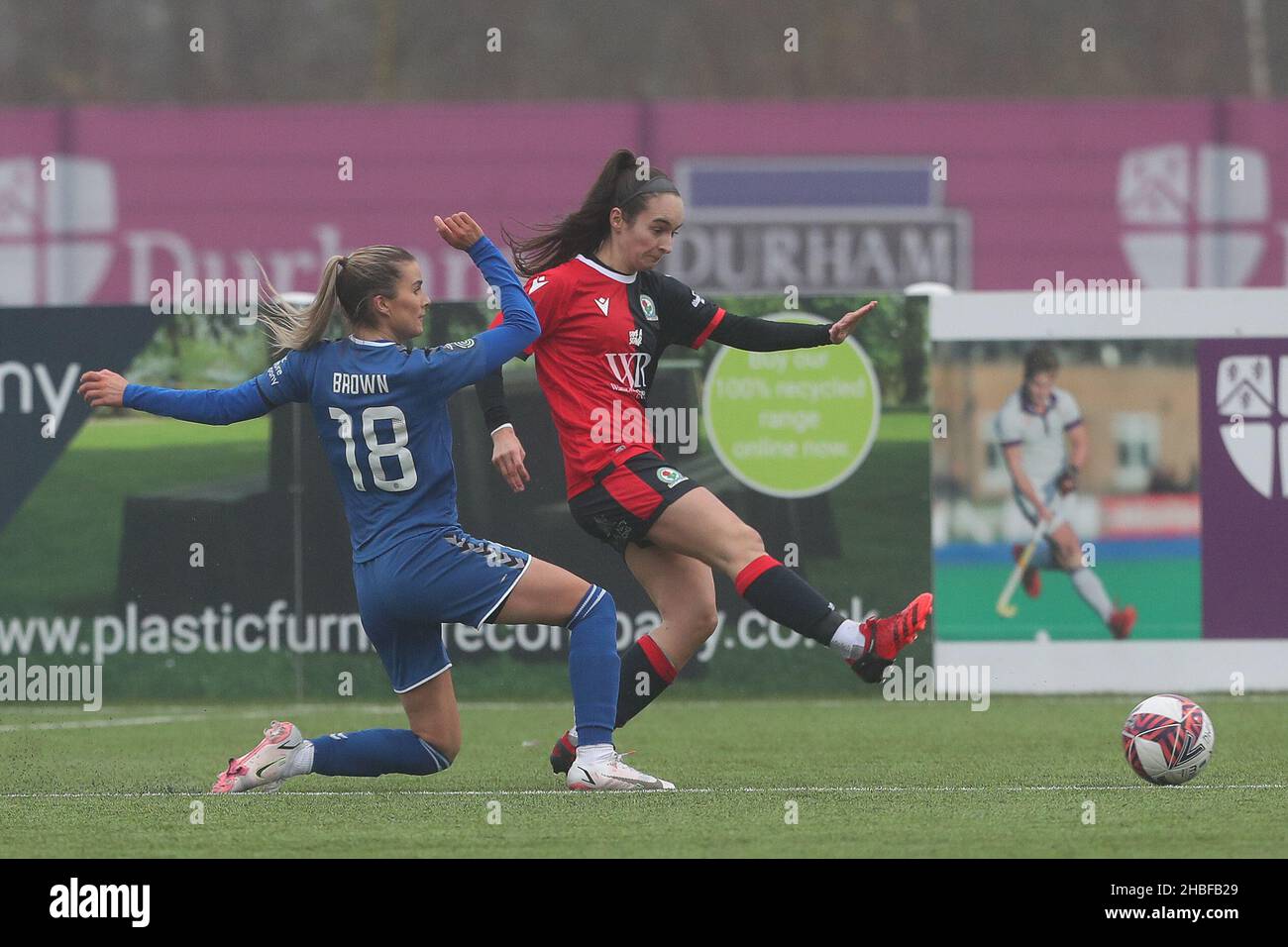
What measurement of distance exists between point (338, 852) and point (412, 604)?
1.19 meters

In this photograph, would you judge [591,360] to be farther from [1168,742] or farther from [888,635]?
[1168,742]

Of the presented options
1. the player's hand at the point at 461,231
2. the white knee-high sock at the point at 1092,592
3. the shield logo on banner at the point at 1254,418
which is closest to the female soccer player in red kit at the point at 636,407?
the player's hand at the point at 461,231

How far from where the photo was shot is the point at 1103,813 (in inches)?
247

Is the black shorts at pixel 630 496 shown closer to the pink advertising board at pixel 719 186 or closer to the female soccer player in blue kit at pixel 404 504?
the female soccer player in blue kit at pixel 404 504

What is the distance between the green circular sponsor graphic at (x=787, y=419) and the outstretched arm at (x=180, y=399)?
4.31 metres

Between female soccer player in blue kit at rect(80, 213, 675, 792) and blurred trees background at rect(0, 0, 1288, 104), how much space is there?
812 inches

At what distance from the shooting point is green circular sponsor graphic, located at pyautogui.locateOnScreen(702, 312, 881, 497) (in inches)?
427

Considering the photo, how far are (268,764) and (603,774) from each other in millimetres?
1014

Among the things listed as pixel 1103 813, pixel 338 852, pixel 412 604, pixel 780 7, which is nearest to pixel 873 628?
pixel 1103 813

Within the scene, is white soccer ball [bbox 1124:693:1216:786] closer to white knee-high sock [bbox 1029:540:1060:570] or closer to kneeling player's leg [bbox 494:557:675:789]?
kneeling player's leg [bbox 494:557:675:789]

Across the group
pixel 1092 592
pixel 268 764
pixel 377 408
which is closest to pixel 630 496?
pixel 377 408

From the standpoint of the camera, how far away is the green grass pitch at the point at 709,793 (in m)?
5.73

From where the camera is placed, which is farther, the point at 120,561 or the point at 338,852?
the point at 120,561
